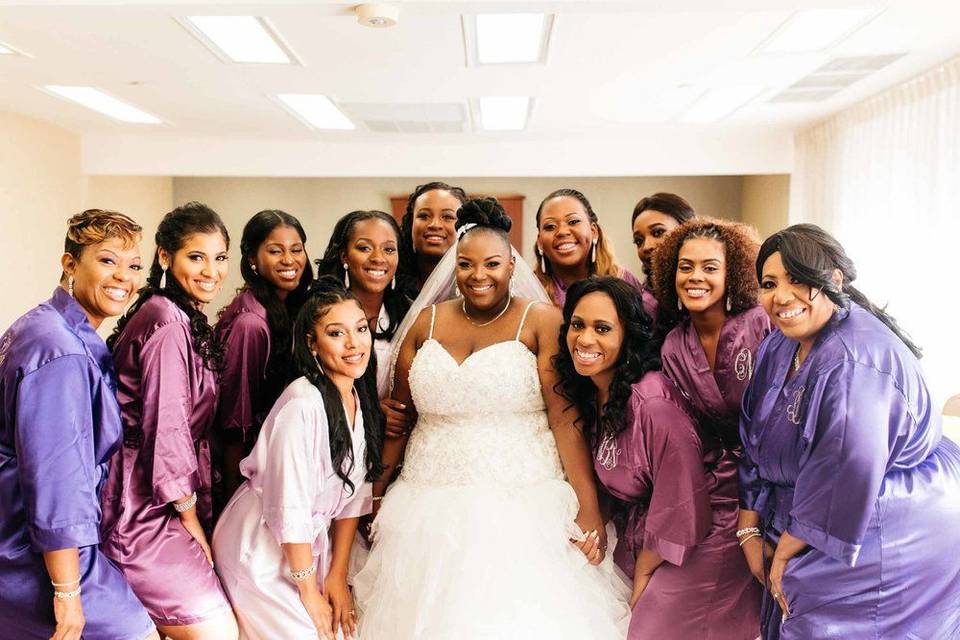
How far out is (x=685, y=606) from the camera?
2.39 metres

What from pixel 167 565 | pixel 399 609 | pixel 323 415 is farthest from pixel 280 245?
pixel 399 609

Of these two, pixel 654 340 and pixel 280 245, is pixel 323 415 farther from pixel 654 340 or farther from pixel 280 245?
pixel 654 340

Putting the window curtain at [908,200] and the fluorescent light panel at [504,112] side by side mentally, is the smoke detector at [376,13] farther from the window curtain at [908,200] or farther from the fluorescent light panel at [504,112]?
the window curtain at [908,200]

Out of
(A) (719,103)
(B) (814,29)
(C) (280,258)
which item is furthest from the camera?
(A) (719,103)

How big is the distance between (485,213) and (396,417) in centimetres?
77

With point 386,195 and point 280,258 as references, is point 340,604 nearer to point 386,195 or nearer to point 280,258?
point 280,258

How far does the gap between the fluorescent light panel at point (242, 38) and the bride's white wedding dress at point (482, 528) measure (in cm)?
323

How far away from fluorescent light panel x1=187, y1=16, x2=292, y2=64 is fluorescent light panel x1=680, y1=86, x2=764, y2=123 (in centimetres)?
375

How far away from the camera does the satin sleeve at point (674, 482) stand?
91.2 inches

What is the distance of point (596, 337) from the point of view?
2.40 m

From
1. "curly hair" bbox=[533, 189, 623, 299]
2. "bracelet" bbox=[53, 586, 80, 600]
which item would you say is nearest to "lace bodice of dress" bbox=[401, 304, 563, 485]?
"curly hair" bbox=[533, 189, 623, 299]

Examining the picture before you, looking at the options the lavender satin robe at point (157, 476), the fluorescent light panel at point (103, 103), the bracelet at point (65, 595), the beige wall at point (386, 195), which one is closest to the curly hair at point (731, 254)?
the lavender satin robe at point (157, 476)

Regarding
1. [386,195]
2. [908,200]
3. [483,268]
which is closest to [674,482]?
[483,268]

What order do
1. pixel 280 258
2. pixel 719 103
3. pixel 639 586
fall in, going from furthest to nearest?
pixel 719 103
pixel 280 258
pixel 639 586
